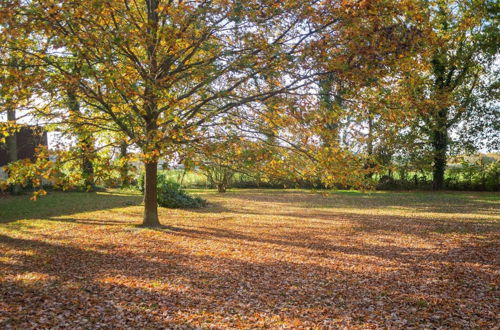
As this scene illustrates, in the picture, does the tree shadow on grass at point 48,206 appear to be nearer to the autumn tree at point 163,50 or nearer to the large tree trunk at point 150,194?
the large tree trunk at point 150,194

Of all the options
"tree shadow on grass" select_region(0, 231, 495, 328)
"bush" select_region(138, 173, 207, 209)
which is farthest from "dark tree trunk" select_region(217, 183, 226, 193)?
"tree shadow on grass" select_region(0, 231, 495, 328)

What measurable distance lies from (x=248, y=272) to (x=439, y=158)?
22.6 m

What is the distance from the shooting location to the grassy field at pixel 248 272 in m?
5.38

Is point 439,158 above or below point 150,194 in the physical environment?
above

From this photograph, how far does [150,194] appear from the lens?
469 inches

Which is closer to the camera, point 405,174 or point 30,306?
point 30,306

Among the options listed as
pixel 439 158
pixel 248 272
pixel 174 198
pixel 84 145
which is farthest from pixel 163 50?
pixel 439 158

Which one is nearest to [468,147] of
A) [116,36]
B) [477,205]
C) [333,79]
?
[477,205]

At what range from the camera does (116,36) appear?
329 inches

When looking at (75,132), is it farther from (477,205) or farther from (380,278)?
(477,205)

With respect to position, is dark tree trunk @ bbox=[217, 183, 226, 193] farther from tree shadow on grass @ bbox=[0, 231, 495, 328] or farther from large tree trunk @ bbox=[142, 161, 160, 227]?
tree shadow on grass @ bbox=[0, 231, 495, 328]

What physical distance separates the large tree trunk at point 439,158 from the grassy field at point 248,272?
13323 millimetres

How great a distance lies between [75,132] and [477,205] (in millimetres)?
17796

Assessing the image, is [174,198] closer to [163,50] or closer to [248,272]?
[163,50]
